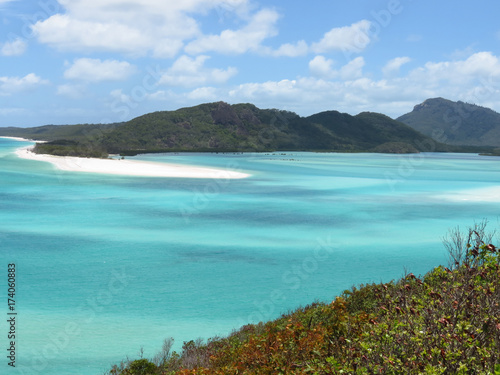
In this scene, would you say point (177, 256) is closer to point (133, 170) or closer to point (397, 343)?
point (397, 343)

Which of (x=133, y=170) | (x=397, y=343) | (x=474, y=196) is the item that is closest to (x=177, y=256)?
(x=397, y=343)

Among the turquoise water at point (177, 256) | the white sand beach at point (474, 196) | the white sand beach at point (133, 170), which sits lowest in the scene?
the turquoise water at point (177, 256)

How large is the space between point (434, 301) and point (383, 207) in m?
30.6

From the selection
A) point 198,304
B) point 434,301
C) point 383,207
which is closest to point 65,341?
point 198,304

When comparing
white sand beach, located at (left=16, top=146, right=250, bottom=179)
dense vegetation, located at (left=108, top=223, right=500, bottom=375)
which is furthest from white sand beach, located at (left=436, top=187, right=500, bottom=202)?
dense vegetation, located at (left=108, top=223, right=500, bottom=375)

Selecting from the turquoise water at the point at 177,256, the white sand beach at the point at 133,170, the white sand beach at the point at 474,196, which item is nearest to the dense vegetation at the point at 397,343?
the turquoise water at the point at 177,256

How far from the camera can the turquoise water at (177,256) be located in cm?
1338

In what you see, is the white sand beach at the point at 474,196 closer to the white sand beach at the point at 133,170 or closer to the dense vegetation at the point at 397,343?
the white sand beach at the point at 133,170

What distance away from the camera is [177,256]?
20.9m

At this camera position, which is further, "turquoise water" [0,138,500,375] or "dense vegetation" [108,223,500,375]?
"turquoise water" [0,138,500,375]

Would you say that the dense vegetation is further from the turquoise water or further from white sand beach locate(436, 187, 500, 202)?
white sand beach locate(436, 187, 500, 202)

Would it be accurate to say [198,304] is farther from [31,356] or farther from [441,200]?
[441,200]

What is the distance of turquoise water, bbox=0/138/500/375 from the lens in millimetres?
13375

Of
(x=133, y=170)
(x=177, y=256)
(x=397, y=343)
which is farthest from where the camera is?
(x=133, y=170)
